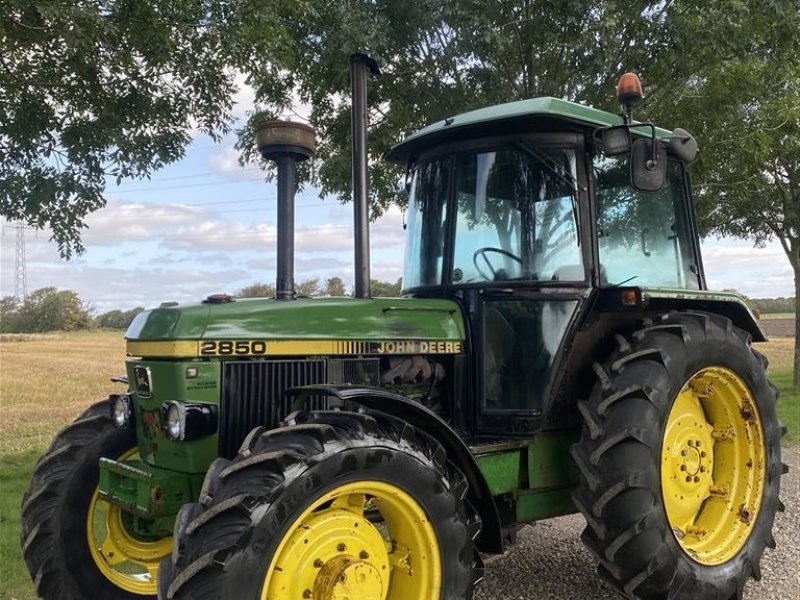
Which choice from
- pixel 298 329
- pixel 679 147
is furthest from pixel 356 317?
pixel 679 147

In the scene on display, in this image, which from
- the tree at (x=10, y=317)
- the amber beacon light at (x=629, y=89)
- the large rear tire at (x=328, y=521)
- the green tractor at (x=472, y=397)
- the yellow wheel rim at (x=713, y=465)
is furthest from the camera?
the tree at (x=10, y=317)

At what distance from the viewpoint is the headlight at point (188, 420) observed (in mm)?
2982

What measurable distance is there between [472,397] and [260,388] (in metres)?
1.16

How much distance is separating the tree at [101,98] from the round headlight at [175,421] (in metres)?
3.46

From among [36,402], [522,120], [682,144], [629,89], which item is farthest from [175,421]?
[36,402]

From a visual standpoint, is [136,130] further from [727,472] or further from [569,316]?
[727,472]

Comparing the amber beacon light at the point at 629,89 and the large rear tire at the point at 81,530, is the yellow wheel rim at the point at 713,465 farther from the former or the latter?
the large rear tire at the point at 81,530

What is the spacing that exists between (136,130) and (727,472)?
581cm

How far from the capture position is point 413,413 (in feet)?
10.4

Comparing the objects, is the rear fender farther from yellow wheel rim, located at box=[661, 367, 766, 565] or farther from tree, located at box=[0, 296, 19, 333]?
tree, located at box=[0, 296, 19, 333]

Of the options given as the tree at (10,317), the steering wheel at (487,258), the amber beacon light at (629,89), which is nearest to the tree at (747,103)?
the amber beacon light at (629,89)

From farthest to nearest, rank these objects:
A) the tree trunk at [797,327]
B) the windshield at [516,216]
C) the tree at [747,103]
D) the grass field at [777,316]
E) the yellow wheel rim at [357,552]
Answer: the grass field at [777,316]
the tree trunk at [797,327]
the tree at [747,103]
the windshield at [516,216]
the yellow wheel rim at [357,552]

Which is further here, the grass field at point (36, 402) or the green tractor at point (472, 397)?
the grass field at point (36, 402)

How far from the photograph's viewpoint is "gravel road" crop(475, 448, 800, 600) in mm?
3947
